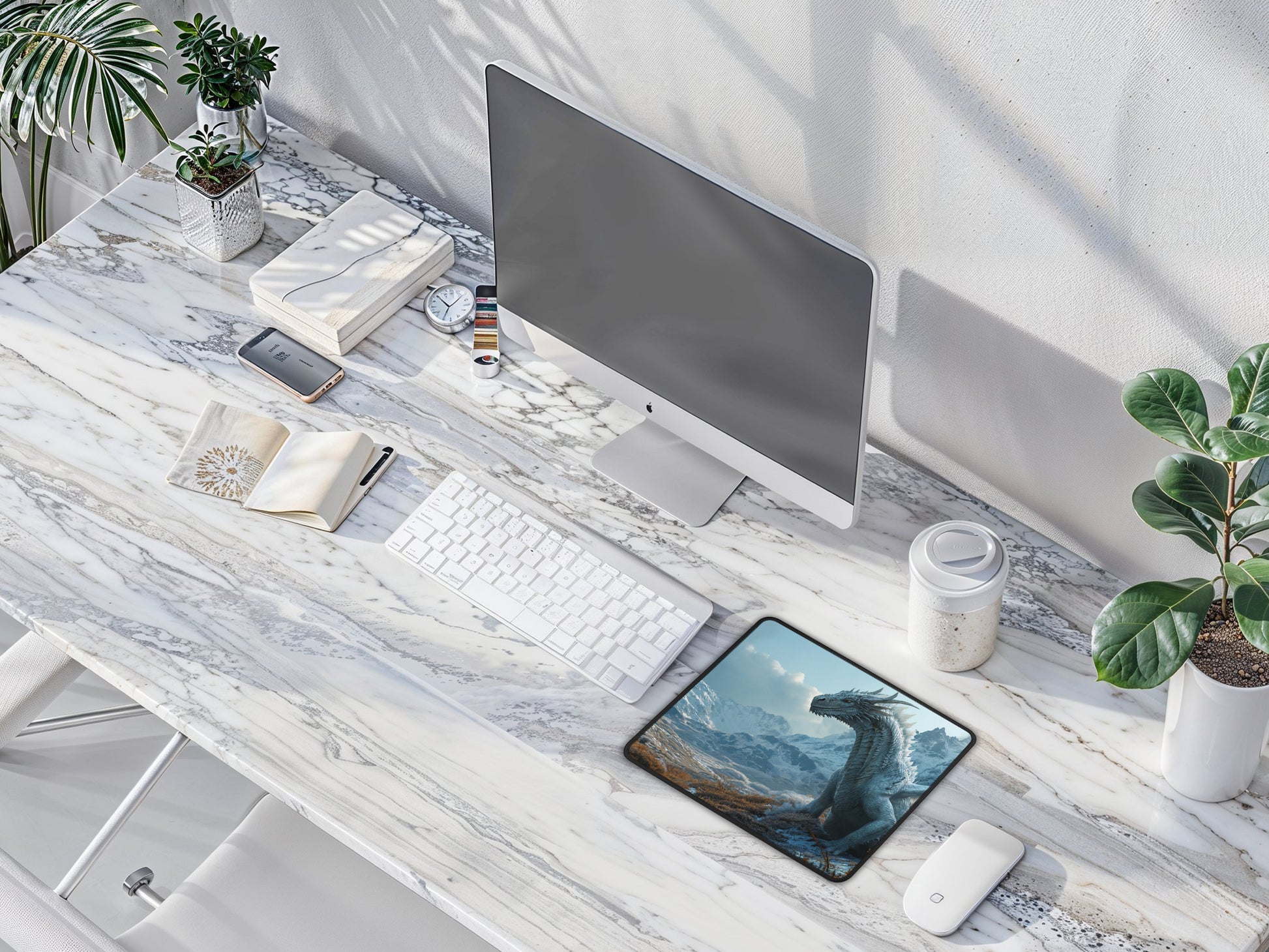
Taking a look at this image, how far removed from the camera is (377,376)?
5.90 feet

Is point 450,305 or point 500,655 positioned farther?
point 450,305

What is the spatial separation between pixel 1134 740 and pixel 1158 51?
71 cm

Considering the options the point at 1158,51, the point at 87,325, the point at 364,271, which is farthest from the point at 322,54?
the point at 1158,51

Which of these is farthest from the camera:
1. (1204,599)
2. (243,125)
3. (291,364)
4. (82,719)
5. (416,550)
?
(82,719)

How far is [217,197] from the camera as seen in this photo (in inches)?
71.8

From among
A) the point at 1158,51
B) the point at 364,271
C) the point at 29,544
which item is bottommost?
the point at 29,544

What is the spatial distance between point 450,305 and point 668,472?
1.32 ft

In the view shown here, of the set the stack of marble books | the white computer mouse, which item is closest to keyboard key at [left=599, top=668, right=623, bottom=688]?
the white computer mouse

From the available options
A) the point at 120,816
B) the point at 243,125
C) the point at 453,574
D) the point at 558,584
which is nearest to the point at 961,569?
the point at 558,584

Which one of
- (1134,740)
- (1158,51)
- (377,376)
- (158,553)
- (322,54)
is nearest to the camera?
(1158,51)

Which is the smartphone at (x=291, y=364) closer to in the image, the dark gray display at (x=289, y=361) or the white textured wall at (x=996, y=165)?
the dark gray display at (x=289, y=361)

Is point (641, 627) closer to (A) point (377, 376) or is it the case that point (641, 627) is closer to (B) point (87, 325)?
(A) point (377, 376)

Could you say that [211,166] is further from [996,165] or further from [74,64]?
[996,165]

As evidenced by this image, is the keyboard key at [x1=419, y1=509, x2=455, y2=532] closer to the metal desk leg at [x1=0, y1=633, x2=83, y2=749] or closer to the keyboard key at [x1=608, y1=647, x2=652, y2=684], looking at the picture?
the keyboard key at [x1=608, y1=647, x2=652, y2=684]
